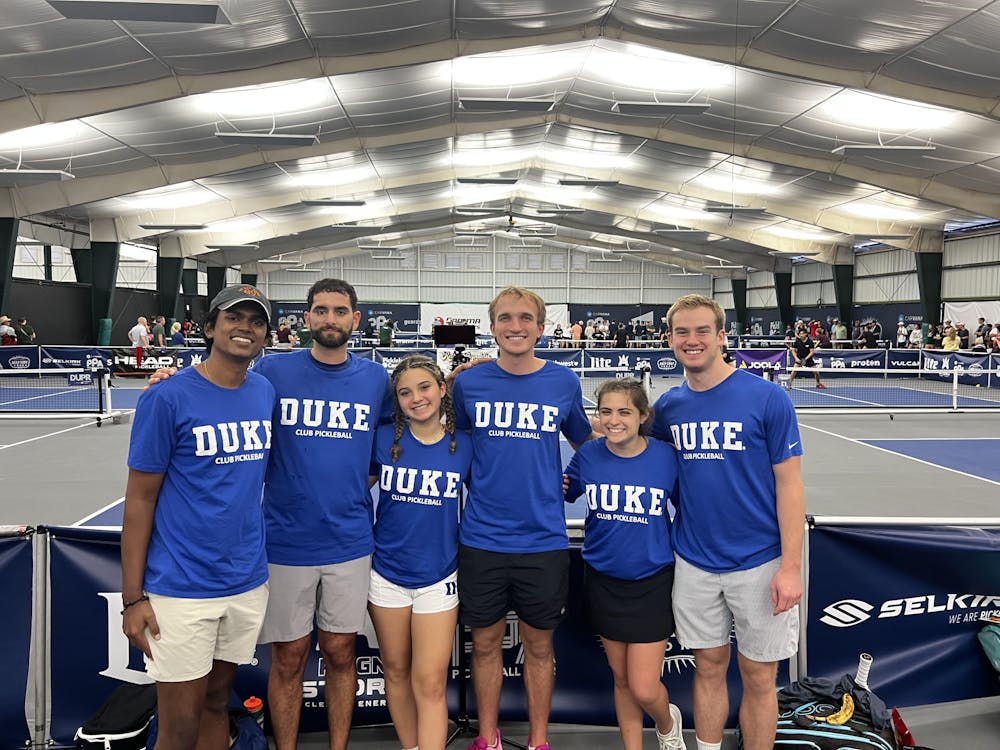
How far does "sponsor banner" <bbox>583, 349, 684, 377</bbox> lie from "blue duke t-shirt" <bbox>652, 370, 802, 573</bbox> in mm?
13989

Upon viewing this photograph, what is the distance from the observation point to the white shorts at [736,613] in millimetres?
2926

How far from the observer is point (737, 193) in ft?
90.9

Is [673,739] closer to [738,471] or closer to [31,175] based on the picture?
[738,471]

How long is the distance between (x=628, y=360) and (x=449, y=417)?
16431 millimetres

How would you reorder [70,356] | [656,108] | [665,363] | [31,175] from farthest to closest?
[665,363]
[70,356]
[31,175]
[656,108]

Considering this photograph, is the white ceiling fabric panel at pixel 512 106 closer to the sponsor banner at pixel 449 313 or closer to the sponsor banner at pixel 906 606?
the sponsor banner at pixel 906 606

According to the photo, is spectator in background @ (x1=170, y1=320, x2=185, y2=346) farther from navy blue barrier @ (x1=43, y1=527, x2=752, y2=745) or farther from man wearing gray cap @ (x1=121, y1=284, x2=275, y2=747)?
man wearing gray cap @ (x1=121, y1=284, x2=275, y2=747)

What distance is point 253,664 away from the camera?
135 inches

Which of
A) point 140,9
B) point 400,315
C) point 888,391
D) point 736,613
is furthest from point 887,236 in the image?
Answer: point 736,613

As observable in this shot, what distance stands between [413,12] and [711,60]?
5903 millimetres

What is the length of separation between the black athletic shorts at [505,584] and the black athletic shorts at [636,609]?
204 mm

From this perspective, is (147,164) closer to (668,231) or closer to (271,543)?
(271,543)

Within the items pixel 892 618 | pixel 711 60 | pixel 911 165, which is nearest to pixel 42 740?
pixel 892 618

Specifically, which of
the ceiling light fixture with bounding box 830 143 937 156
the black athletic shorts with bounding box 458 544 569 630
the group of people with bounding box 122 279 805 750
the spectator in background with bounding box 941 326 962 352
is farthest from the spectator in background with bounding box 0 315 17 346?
the spectator in background with bounding box 941 326 962 352
